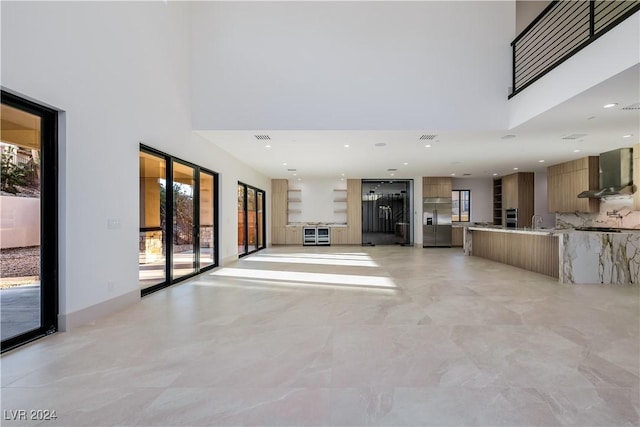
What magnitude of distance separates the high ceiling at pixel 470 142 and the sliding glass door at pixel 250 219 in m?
1.01

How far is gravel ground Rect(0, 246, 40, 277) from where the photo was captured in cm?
304

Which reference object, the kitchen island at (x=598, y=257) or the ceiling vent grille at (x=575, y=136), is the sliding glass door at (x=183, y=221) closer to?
the kitchen island at (x=598, y=257)

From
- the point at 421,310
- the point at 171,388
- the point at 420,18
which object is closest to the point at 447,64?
the point at 420,18

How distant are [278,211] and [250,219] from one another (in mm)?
2855

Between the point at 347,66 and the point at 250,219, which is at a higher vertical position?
the point at 347,66

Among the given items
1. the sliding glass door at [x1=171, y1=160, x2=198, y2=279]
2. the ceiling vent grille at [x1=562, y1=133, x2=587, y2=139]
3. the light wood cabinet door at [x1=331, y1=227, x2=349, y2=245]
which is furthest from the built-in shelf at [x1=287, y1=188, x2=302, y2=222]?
the ceiling vent grille at [x1=562, y1=133, x2=587, y2=139]

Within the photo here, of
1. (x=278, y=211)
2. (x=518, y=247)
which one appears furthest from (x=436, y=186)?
(x=278, y=211)

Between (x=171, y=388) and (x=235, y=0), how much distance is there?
665 centimetres

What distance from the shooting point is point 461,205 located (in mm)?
14188

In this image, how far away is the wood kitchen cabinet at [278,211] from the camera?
14.0 meters

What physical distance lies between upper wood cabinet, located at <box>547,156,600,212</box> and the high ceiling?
0.40 m

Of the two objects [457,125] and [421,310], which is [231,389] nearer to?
[421,310]

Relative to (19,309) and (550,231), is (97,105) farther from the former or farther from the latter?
(550,231)

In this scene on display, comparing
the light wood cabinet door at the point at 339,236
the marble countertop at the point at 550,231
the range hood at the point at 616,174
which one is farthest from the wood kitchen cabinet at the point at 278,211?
the range hood at the point at 616,174
